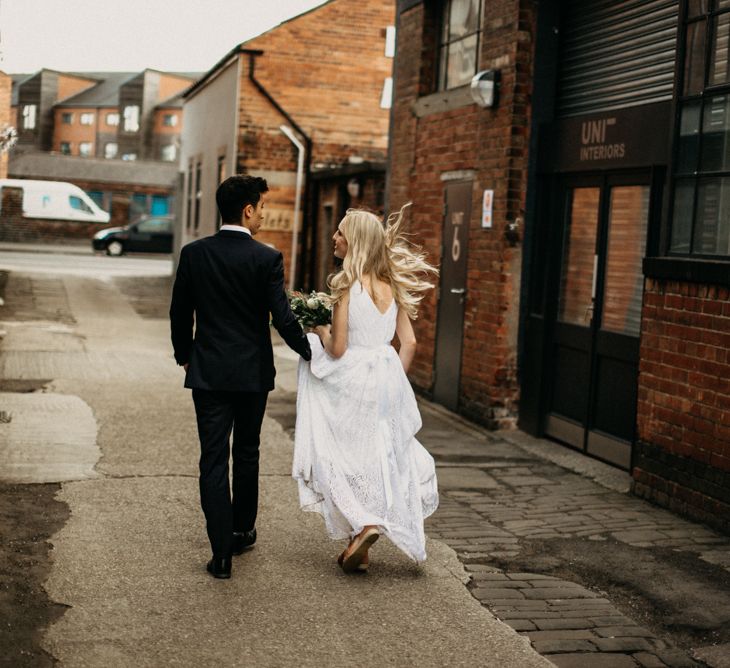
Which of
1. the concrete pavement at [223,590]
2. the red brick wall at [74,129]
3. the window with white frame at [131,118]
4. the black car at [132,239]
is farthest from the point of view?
the red brick wall at [74,129]

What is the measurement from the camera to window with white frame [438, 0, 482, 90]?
35.8 feet

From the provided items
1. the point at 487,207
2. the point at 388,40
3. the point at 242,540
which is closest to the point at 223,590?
the point at 242,540

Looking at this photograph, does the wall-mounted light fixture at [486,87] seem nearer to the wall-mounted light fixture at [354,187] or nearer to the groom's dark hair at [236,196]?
the groom's dark hair at [236,196]

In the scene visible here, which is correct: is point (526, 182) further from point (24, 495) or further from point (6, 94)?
point (6, 94)

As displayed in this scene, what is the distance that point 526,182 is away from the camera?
9.74 meters

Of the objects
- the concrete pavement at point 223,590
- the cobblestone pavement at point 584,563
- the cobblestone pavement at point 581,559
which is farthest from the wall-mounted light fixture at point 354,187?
the cobblestone pavement at point 584,563

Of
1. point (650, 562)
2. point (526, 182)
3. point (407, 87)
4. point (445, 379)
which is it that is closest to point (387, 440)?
point (650, 562)

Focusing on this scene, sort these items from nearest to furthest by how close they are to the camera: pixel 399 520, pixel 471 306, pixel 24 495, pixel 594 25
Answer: pixel 399 520
pixel 24 495
pixel 594 25
pixel 471 306

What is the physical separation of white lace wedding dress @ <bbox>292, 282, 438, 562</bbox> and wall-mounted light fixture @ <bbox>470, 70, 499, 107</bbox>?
490cm

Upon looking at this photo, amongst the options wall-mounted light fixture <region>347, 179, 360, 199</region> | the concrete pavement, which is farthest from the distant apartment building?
the concrete pavement

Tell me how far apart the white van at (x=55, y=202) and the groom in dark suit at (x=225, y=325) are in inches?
1818

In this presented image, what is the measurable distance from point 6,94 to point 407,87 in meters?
15.8

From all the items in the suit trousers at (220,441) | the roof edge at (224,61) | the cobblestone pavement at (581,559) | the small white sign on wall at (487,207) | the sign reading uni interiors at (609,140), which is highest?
the roof edge at (224,61)

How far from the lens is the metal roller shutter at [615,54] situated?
8.05 m
